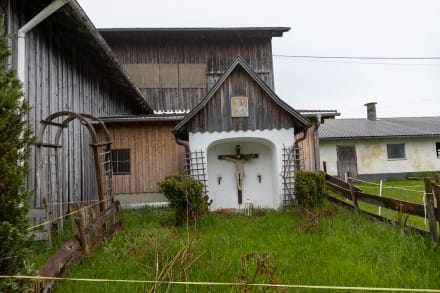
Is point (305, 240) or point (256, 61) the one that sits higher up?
point (256, 61)

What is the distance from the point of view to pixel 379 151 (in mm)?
20906

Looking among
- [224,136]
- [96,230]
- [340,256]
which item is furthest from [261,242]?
[224,136]

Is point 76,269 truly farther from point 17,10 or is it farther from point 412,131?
point 412,131

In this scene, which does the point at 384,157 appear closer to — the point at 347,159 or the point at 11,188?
the point at 347,159

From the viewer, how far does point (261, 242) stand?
5918mm

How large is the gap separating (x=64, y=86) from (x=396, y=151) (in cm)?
2031

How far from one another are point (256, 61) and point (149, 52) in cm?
525

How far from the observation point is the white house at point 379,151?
20438 mm

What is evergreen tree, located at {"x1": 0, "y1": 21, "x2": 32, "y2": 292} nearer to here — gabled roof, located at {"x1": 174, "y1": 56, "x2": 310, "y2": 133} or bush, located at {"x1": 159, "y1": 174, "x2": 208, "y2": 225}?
bush, located at {"x1": 159, "y1": 174, "x2": 208, "y2": 225}

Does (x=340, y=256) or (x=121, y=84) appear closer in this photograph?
(x=340, y=256)

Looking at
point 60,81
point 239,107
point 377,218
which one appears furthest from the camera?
point 239,107

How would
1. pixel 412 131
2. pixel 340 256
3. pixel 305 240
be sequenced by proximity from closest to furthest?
pixel 340 256 < pixel 305 240 < pixel 412 131

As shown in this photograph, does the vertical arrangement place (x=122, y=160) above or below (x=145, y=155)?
below

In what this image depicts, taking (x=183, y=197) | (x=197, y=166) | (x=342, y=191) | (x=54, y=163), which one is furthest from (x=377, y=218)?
(x=54, y=163)
